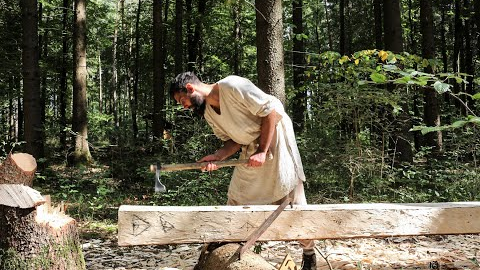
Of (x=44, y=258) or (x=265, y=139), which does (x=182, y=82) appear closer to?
(x=265, y=139)

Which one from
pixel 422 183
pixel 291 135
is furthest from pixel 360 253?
pixel 422 183

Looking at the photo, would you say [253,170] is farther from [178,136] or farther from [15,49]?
[15,49]

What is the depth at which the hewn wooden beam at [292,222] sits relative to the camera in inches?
119

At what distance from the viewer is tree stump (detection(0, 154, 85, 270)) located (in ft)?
10.9

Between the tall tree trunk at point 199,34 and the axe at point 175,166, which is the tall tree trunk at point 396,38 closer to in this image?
the axe at point 175,166

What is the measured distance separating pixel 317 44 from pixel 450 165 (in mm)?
20023

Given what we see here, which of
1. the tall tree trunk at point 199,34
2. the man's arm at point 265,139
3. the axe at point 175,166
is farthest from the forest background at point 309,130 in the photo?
the axe at point 175,166

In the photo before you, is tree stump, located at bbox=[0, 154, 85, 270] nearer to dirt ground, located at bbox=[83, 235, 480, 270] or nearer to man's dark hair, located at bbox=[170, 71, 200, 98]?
dirt ground, located at bbox=[83, 235, 480, 270]

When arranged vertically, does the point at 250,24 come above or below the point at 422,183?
above

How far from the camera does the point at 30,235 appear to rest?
3.35 m

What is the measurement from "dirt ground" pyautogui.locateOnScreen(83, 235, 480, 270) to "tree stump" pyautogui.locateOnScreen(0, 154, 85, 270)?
0.99 m

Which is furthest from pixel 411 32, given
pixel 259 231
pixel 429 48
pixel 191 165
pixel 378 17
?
pixel 259 231

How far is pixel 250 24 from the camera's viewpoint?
19.2m

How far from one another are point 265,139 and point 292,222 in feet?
2.24
